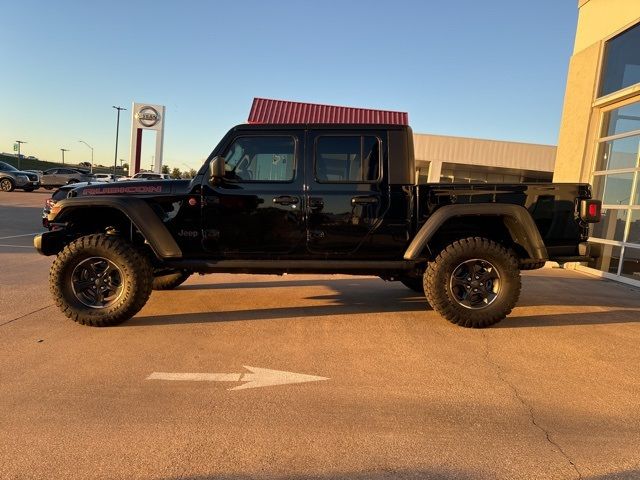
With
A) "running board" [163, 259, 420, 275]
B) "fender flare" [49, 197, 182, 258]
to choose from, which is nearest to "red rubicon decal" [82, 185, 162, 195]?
"fender flare" [49, 197, 182, 258]

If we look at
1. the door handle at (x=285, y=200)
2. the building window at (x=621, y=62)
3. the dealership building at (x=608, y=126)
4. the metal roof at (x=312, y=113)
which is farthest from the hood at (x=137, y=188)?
the metal roof at (x=312, y=113)

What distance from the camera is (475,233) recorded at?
512 centimetres

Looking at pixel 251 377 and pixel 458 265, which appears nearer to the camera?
pixel 251 377

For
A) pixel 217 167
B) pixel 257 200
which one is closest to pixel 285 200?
pixel 257 200

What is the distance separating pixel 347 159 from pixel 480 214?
1.50 meters

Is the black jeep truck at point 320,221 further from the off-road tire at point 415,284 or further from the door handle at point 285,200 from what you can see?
the off-road tire at point 415,284

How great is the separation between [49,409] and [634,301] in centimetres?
744

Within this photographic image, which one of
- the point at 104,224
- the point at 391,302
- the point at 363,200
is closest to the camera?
the point at 363,200

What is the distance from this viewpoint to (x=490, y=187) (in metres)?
4.70

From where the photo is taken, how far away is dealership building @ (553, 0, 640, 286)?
8.45 m

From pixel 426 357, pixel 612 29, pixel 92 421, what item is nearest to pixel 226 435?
pixel 92 421

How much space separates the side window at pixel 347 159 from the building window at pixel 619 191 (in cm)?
631

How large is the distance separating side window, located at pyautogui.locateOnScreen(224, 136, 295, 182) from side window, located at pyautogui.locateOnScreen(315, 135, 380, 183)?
318 mm

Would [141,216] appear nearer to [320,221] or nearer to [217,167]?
[217,167]
